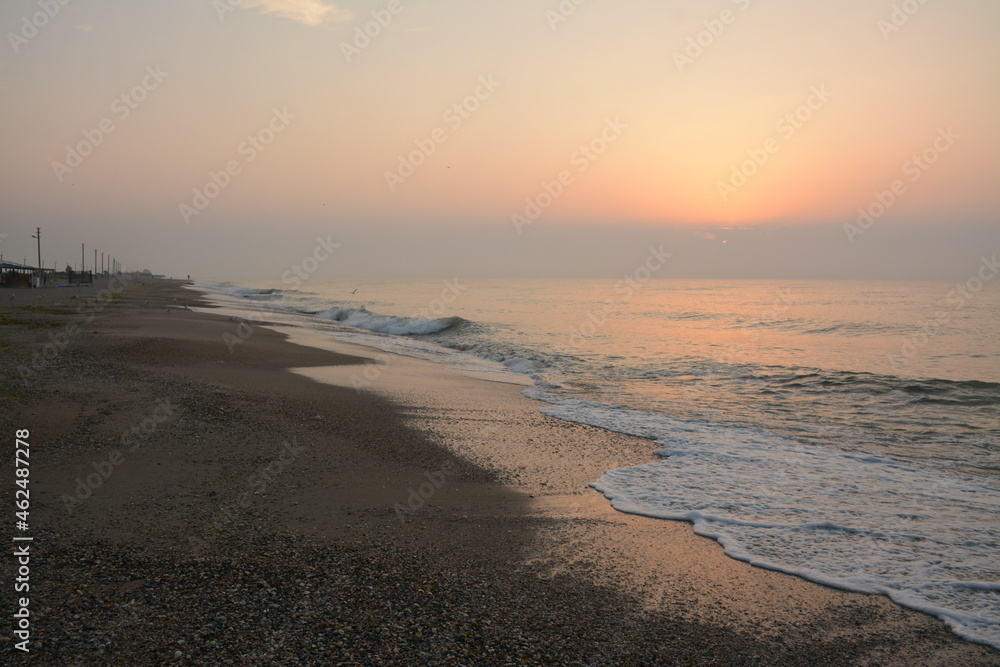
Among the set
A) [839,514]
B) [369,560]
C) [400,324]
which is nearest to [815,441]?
[839,514]

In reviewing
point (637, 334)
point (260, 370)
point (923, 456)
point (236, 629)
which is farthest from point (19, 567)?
point (637, 334)

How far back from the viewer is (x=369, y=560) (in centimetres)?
486

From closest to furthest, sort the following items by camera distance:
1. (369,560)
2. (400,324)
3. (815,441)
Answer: (369,560) → (815,441) → (400,324)

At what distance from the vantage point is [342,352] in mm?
19922

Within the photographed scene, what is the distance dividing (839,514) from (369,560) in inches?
212

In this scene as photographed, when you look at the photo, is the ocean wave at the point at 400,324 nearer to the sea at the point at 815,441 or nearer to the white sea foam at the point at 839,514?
the sea at the point at 815,441

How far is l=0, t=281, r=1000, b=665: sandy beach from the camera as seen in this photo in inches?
147

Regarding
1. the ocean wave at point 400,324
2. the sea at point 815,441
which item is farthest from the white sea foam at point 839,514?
the ocean wave at point 400,324

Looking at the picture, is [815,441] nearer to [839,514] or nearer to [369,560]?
[839,514]

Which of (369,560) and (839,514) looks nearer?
(369,560)

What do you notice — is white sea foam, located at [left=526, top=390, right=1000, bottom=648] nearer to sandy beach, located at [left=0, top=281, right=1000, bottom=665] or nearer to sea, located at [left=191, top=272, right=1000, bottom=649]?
sea, located at [left=191, top=272, right=1000, bottom=649]

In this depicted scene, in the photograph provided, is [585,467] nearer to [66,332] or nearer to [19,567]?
[19,567]

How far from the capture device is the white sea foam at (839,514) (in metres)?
5.11

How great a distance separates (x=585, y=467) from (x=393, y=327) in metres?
26.9
